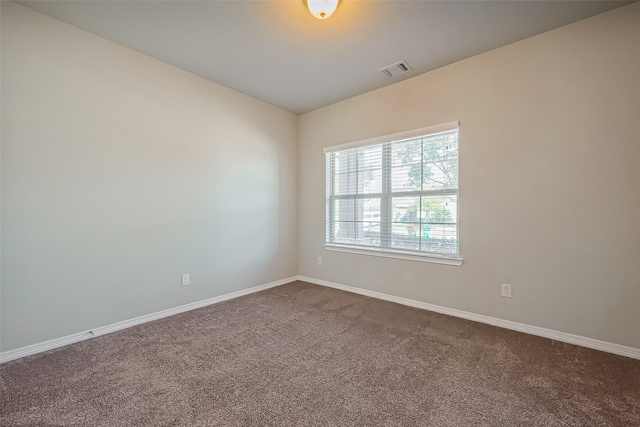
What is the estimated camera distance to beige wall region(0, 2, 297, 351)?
199 centimetres

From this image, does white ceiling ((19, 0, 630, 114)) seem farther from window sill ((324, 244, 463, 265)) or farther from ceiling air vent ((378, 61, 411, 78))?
window sill ((324, 244, 463, 265))

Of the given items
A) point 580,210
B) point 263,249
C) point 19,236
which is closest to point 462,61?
point 580,210

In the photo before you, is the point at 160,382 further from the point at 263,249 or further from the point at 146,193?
the point at 263,249

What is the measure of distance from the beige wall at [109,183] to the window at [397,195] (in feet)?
4.07

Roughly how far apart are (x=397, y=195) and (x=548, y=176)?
4.51ft

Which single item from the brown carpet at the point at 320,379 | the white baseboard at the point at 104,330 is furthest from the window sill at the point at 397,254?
the white baseboard at the point at 104,330

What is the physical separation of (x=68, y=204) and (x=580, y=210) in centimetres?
416

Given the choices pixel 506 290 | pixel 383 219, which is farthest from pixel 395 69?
pixel 506 290

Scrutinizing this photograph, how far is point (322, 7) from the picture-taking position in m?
1.88

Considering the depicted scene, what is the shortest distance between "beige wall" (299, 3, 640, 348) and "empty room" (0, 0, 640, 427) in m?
0.02

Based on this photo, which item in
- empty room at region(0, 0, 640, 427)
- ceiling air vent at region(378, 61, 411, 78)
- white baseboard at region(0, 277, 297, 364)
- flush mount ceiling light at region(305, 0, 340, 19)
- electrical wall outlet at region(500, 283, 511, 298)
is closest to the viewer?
empty room at region(0, 0, 640, 427)

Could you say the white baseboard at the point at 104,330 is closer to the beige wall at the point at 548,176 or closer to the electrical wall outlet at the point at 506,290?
the beige wall at the point at 548,176

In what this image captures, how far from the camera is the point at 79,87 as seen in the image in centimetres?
224

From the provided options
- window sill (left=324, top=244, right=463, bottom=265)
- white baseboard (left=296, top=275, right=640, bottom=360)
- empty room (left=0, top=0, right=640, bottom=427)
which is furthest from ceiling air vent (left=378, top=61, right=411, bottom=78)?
white baseboard (left=296, top=275, right=640, bottom=360)
